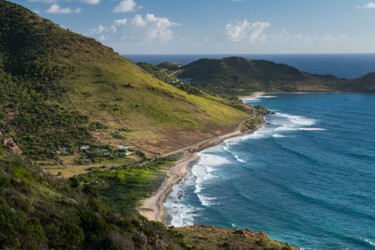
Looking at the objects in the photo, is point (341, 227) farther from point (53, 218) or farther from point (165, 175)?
point (53, 218)

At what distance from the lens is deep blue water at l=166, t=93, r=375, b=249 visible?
190ft

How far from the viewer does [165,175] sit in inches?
3157

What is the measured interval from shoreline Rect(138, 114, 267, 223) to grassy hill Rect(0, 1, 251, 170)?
343cm

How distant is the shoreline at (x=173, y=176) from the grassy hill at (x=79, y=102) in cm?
343

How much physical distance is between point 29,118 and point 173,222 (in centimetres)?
5663

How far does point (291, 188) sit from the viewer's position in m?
74.5

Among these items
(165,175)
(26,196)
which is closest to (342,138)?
(165,175)

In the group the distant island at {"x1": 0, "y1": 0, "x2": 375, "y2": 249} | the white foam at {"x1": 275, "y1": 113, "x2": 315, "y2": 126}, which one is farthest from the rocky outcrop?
the white foam at {"x1": 275, "y1": 113, "x2": 315, "y2": 126}

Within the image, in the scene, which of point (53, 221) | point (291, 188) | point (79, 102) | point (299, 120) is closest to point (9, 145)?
point (53, 221)

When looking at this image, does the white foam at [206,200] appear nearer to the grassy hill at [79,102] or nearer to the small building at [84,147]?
the grassy hill at [79,102]

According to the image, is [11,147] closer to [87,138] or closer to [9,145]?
[9,145]

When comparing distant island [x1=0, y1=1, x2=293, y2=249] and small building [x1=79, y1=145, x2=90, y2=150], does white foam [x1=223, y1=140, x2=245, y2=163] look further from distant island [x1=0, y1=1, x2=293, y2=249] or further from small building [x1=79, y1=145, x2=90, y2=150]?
small building [x1=79, y1=145, x2=90, y2=150]

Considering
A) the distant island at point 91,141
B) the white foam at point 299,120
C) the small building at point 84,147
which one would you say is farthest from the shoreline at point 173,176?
the white foam at point 299,120

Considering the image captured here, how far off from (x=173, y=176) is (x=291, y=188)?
71.6 feet
